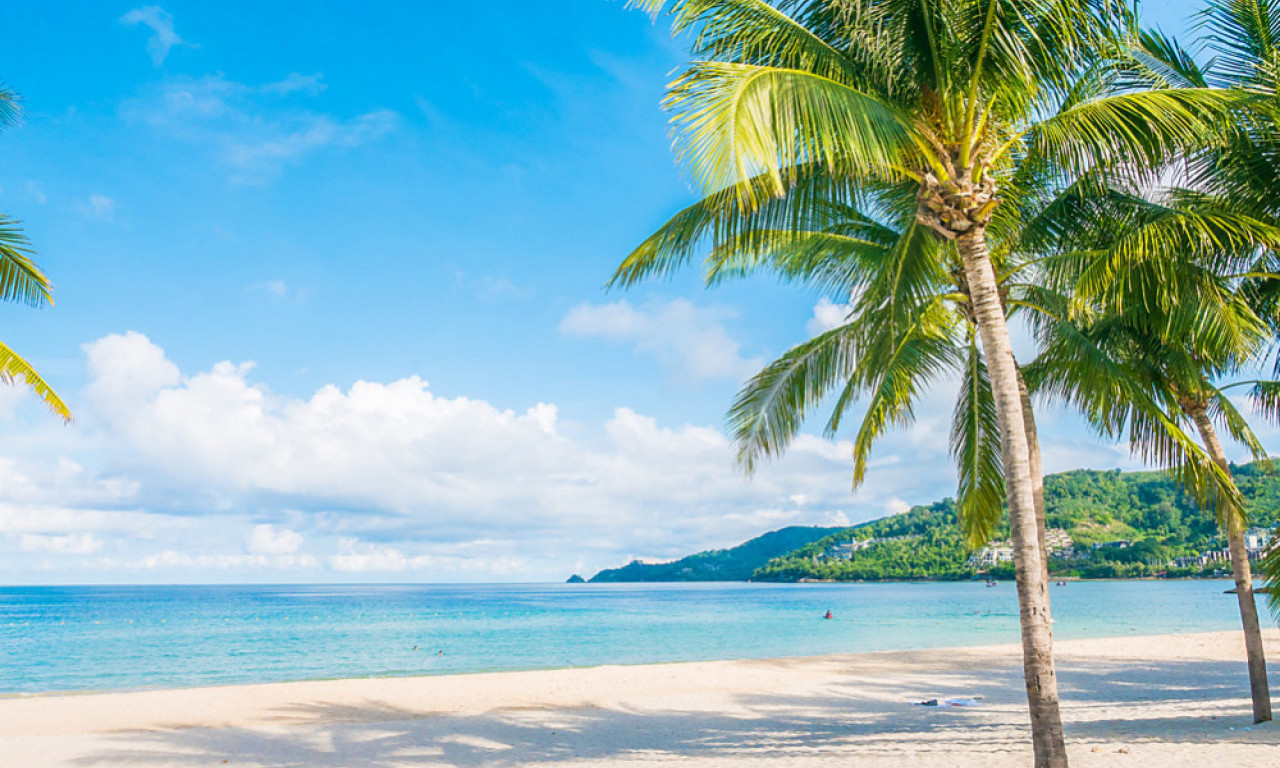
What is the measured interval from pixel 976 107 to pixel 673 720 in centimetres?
829

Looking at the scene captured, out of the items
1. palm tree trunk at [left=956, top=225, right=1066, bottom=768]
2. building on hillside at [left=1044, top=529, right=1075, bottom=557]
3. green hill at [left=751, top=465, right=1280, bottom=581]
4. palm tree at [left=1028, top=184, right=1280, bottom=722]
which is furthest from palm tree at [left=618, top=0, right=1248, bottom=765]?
building on hillside at [left=1044, top=529, right=1075, bottom=557]

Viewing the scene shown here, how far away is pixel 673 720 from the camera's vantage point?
10.9 m

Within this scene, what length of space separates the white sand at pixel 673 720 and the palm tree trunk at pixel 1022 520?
7.12ft

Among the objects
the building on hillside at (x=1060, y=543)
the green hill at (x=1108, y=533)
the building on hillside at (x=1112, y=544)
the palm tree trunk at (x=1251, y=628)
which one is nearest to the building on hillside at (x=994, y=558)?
the green hill at (x=1108, y=533)

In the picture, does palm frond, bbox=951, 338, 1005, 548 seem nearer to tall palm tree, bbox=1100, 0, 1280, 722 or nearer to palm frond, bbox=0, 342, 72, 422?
tall palm tree, bbox=1100, 0, 1280, 722

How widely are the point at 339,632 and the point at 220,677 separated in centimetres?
1936

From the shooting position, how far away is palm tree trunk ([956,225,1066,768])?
5.34m

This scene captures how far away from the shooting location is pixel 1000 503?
954 centimetres

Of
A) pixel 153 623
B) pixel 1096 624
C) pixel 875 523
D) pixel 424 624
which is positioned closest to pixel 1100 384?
pixel 1096 624

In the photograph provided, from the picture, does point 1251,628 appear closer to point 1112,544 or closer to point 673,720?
point 673,720

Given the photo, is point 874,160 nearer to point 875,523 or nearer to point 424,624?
point 424,624

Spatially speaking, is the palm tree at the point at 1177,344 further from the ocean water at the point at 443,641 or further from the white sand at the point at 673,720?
the ocean water at the point at 443,641

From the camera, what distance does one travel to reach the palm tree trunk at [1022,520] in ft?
17.5

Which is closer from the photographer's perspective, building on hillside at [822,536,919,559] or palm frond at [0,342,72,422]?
palm frond at [0,342,72,422]
